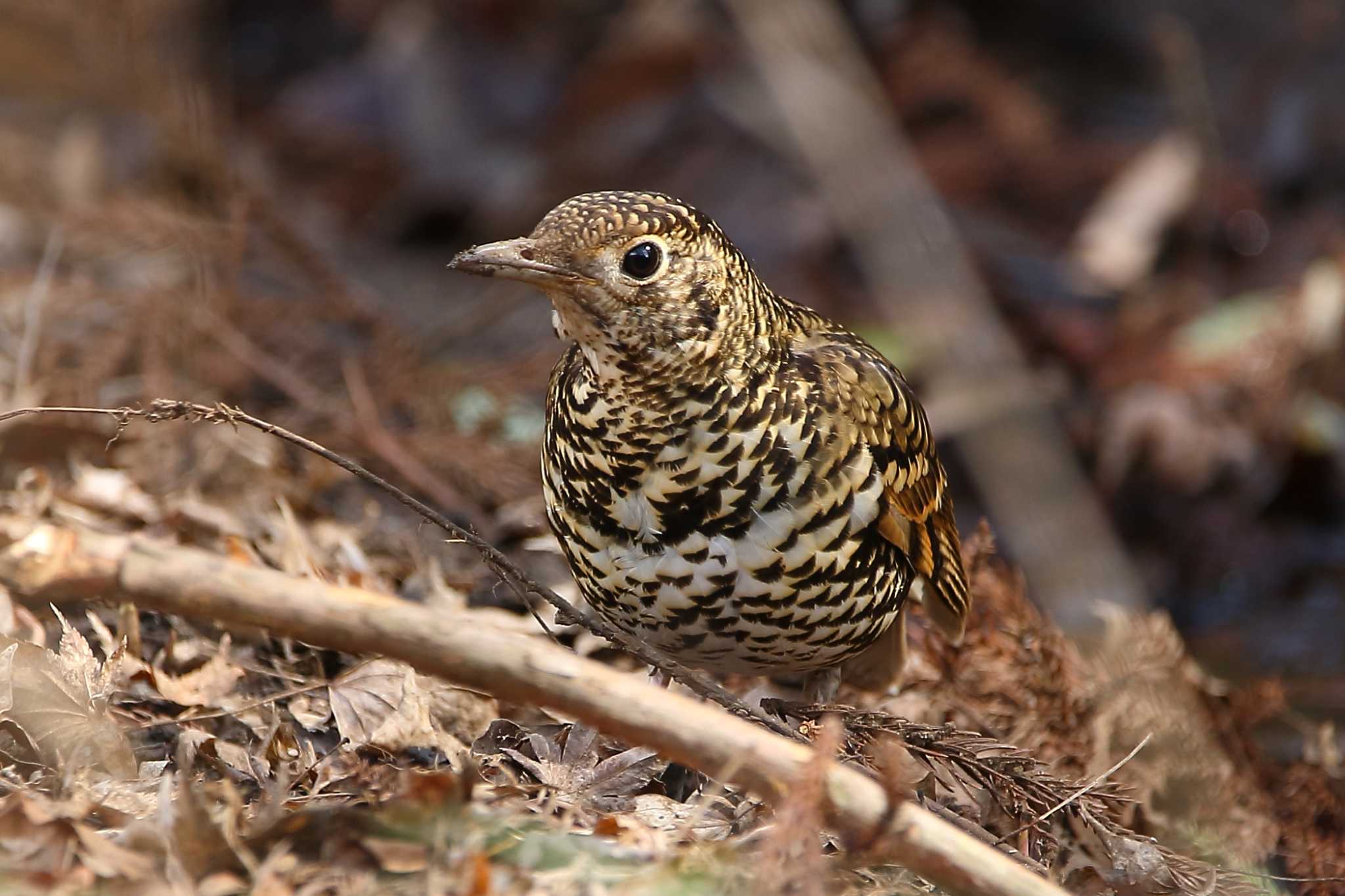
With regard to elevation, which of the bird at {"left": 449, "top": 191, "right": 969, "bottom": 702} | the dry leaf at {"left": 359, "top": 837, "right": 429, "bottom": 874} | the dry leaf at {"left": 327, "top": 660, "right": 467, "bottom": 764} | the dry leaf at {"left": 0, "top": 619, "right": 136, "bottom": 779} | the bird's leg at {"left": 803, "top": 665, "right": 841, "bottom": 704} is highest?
the bird at {"left": 449, "top": 191, "right": 969, "bottom": 702}

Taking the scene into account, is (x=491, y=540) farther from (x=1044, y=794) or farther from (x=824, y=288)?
(x=824, y=288)

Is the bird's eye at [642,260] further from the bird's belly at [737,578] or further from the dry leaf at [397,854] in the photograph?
the dry leaf at [397,854]

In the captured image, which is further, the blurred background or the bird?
the blurred background

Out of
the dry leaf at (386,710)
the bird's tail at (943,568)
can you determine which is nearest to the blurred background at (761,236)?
the bird's tail at (943,568)

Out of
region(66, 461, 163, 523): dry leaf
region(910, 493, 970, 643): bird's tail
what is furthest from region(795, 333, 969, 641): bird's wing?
region(66, 461, 163, 523): dry leaf

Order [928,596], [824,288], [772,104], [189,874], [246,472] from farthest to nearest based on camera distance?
[772,104], [824,288], [246,472], [928,596], [189,874]

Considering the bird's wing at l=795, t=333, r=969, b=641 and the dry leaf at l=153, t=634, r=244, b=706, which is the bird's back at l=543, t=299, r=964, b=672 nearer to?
the bird's wing at l=795, t=333, r=969, b=641

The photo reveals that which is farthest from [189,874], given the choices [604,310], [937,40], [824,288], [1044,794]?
[937,40]
